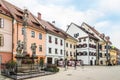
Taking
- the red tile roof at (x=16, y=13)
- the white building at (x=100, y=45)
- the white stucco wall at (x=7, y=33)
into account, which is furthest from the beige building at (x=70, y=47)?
the white stucco wall at (x=7, y=33)

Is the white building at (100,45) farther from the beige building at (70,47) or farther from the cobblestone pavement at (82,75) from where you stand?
the cobblestone pavement at (82,75)

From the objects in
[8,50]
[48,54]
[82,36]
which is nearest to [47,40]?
[48,54]

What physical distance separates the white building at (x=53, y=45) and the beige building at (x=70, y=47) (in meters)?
2.85

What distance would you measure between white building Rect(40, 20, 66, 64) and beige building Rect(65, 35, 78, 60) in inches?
112

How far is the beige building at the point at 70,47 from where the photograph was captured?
57231mm

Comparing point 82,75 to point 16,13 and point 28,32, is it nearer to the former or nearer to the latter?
point 28,32

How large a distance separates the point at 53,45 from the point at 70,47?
11.6 m

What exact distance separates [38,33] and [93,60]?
100 feet

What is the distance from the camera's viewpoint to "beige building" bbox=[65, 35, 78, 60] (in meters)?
57.2

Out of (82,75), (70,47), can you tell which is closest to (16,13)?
(82,75)

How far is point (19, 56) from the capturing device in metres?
25.0

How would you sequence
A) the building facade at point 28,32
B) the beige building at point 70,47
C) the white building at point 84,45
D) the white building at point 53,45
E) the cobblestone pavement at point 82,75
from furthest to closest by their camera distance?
the white building at point 84,45, the beige building at point 70,47, the white building at point 53,45, the building facade at point 28,32, the cobblestone pavement at point 82,75

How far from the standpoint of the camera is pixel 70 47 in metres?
59.9

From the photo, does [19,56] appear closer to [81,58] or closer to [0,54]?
[0,54]
